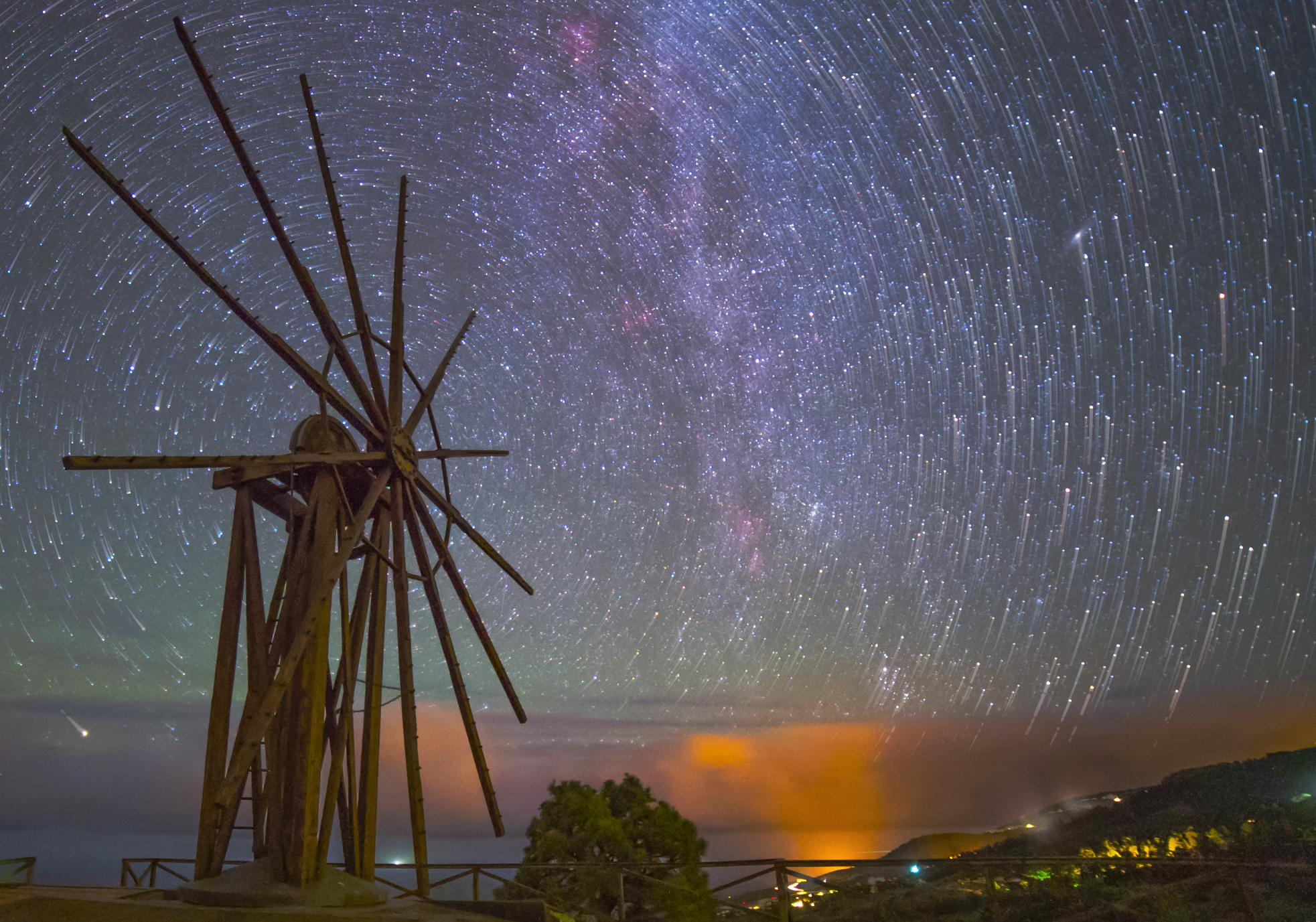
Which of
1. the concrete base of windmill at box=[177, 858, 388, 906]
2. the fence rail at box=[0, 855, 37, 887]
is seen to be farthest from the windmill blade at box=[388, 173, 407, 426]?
the fence rail at box=[0, 855, 37, 887]

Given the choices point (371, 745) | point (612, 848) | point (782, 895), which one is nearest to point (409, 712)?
point (371, 745)

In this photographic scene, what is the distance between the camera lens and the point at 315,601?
11031 mm

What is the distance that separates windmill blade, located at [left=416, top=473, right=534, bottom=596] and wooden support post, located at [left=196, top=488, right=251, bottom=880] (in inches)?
150

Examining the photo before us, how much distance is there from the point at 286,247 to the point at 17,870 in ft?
41.0

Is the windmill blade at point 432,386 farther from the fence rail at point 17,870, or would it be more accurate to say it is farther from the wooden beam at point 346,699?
the fence rail at point 17,870

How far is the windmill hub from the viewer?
46.3 feet

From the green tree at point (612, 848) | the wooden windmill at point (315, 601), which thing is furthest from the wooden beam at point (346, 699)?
the green tree at point (612, 848)

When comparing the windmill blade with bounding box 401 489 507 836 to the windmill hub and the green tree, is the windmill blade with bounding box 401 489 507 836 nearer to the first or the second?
the windmill hub

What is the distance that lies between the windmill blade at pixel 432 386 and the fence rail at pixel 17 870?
10.4 meters

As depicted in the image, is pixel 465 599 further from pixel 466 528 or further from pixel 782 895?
pixel 782 895

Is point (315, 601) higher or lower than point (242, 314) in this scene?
lower

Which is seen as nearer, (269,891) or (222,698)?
(269,891)

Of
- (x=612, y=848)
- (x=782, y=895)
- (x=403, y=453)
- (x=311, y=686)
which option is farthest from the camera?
(x=612, y=848)

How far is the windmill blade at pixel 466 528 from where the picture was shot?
15758 millimetres
